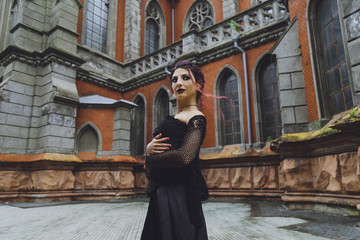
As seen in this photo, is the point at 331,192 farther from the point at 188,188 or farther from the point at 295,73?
the point at 188,188

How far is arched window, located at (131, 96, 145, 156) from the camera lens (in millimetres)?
13180

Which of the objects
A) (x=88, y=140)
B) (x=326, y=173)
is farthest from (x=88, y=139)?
(x=326, y=173)

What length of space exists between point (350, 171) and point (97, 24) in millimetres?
14447

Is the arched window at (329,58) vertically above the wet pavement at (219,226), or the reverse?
the arched window at (329,58)

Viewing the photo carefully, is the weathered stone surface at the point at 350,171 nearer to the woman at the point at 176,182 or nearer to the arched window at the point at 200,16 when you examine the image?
the woman at the point at 176,182

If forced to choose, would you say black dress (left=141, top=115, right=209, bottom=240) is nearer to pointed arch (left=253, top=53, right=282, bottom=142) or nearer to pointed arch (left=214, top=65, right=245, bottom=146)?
pointed arch (left=253, top=53, right=282, bottom=142)

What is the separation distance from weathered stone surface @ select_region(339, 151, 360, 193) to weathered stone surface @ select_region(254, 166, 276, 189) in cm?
308

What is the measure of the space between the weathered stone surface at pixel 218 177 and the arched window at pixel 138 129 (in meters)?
5.10

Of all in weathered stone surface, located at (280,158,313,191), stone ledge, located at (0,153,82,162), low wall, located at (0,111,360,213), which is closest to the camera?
low wall, located at (0,111,360,213)

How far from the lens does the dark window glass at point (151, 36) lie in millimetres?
17328

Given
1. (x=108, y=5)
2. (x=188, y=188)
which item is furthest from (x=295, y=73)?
(x=108, y=5)

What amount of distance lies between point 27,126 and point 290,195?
8.93 metres

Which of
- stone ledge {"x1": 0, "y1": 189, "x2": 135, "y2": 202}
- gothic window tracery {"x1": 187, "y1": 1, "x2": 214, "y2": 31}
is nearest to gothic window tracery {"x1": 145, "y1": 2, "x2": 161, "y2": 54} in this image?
gothic window tracery {"x1": 187, "y1": 1, "x2": 214, "y2": 31}

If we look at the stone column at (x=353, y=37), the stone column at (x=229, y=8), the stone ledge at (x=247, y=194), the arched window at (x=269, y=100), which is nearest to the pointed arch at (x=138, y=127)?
the stone ledge at (x=247, y=194)
